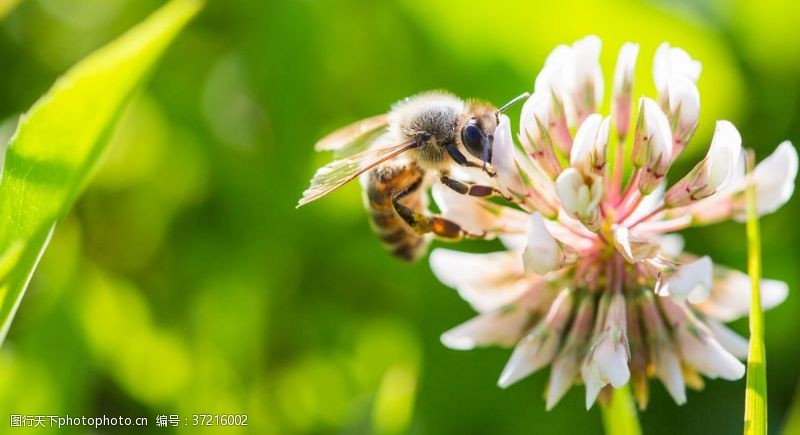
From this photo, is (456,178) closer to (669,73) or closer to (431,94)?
(431,94)

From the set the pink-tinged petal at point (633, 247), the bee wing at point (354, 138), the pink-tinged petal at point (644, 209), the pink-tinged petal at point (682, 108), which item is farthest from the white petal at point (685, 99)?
the bee wing at point (354, 138)

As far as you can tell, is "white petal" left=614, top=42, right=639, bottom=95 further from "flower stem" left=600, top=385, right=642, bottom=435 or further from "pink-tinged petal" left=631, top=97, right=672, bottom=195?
"flower stem" left=600, top=385, right=642, bottom=435

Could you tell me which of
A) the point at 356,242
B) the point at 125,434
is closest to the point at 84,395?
the point at 125,434

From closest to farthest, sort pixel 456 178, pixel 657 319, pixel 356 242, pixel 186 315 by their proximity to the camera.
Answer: pixel 657 319 < pixel 456 178 < pixel 186 315 < pixel 356 242

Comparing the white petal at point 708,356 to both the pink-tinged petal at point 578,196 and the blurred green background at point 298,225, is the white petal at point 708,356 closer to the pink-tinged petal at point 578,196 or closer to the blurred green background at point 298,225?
the pink-tinged petal at point 578,196

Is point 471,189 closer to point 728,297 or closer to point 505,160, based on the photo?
point 505,160

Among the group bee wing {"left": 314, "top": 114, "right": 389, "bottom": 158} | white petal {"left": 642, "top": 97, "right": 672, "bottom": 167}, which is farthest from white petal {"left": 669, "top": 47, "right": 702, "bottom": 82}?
bee wing {"left": 314, "top": 114, "right": 389, "bottom": 158}

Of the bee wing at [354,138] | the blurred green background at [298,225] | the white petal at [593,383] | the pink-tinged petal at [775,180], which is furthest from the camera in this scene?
the blurred green background at [298,225]
